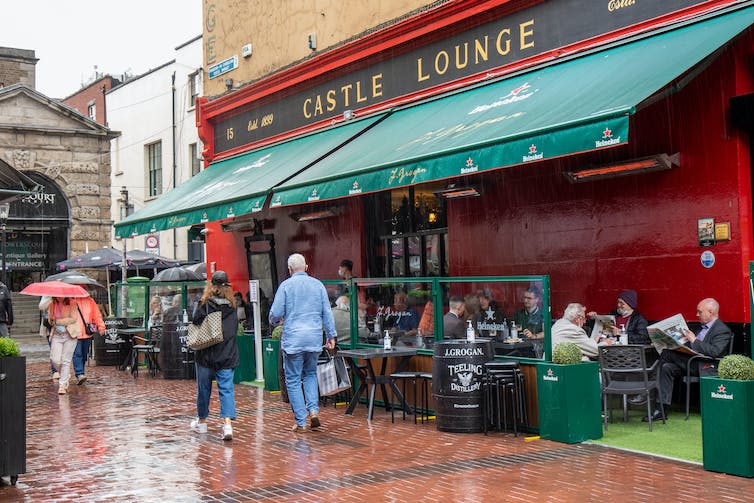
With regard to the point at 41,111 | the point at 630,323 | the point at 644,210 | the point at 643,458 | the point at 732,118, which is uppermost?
the point at 41,111

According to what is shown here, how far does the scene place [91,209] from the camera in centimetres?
3347

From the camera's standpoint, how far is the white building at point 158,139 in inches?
1278

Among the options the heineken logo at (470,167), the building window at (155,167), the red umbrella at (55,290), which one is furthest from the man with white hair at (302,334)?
the building window at (155,167)

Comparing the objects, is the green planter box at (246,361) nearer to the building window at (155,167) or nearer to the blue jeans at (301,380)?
the blue jeans at (301,380)

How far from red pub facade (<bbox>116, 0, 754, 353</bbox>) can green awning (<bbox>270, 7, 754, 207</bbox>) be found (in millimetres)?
31

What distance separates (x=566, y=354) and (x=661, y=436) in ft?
4.19

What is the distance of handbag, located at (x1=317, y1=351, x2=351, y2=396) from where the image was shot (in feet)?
35.6

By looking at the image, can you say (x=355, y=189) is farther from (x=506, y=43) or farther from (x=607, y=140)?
(x=607, y=140)

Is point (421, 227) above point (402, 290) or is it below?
above

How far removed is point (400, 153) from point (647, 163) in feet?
10.5

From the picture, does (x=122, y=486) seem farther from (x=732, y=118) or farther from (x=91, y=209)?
(x=91, y=209)

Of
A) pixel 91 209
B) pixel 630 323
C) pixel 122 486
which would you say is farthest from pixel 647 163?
pixel 91 209

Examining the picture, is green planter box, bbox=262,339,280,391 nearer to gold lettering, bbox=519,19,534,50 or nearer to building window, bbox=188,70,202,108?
gold lettering, bbox=519,19,534,50

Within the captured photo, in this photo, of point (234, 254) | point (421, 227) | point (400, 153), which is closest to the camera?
point (400, 153)
